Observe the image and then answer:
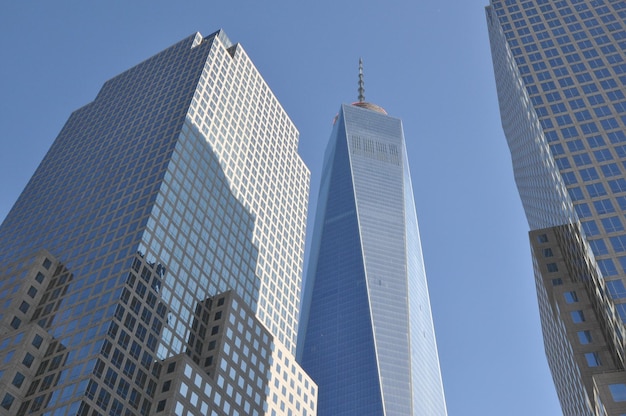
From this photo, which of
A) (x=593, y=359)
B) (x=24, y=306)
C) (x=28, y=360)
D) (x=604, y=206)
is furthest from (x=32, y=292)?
(x=604, y=206)

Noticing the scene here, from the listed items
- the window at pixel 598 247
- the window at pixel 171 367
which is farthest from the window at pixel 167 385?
the window at pixel 598 247

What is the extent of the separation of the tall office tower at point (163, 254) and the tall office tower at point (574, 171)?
158ft

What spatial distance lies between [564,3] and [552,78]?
28.7m

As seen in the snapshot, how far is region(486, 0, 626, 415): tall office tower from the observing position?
8531cm

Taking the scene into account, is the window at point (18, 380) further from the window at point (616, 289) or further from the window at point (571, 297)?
the window at point (571, 297)

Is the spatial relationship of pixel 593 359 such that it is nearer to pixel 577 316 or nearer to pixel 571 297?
pixel 577 316

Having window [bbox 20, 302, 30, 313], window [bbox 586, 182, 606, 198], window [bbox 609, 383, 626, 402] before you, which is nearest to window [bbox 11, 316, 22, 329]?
window [bbox 20, 302, 30, 313]

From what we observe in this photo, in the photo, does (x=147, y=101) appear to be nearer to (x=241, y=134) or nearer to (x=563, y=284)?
(x=241, y=134)

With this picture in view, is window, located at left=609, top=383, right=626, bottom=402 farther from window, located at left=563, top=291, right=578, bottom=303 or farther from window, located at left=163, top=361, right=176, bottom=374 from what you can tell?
window, located at left=163, top=361, right=176, bottom=374

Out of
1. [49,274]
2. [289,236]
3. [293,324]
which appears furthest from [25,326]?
[289,236]

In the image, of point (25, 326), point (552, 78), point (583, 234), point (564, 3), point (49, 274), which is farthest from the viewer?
point (564, 3)

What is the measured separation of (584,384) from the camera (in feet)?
290

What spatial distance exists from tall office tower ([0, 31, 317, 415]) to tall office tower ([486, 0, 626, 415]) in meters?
48.2

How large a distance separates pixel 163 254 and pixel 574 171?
2509 inches
